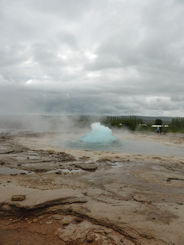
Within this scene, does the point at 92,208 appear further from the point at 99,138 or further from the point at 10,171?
the point at 99,138

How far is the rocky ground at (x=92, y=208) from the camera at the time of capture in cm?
319

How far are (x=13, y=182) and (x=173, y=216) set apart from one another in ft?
15.8

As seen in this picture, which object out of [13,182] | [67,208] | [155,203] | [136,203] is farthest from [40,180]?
[155,203]

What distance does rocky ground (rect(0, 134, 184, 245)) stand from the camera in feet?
10.5

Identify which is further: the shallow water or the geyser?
the geyser

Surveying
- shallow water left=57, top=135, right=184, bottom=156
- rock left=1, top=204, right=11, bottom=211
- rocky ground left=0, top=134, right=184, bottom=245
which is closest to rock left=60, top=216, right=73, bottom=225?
rocky ground left=0, top=134, right=184, bottom=245

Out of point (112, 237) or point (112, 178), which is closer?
point (112, 237)

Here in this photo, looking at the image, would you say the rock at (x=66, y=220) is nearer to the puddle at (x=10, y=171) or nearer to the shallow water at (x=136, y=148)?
the puddle at (x=10, y=171)

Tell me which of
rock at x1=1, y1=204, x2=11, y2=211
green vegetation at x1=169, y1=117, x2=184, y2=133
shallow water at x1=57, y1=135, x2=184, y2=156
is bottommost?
shallow water at x1=57, y1=135, x2=184, y2=156

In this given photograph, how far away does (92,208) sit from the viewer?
13.6 feet

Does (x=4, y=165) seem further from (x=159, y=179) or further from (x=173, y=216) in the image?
(x=173, y=216)

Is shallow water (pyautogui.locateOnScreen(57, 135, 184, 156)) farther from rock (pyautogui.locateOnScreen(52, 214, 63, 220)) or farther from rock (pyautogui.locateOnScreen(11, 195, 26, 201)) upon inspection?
rock (pyautogui.locateOnScreen(52, 214, 63, 220))

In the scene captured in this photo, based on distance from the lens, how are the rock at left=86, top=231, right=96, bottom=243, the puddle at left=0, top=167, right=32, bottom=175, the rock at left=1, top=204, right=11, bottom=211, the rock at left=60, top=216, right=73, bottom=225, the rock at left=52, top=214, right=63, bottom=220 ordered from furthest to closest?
1. the puddle at left=0, top=167, right=32, bottom=175
2. the rock at left=1, top=204, right=11, bottom=211
3. the rock at left=52, top=214, right=63, bottom=220
4. the rock at left=60, top=216, right=73, bottom=225
5. the rock at left=86, top=231, right=96, bottom=243

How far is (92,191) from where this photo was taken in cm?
528
